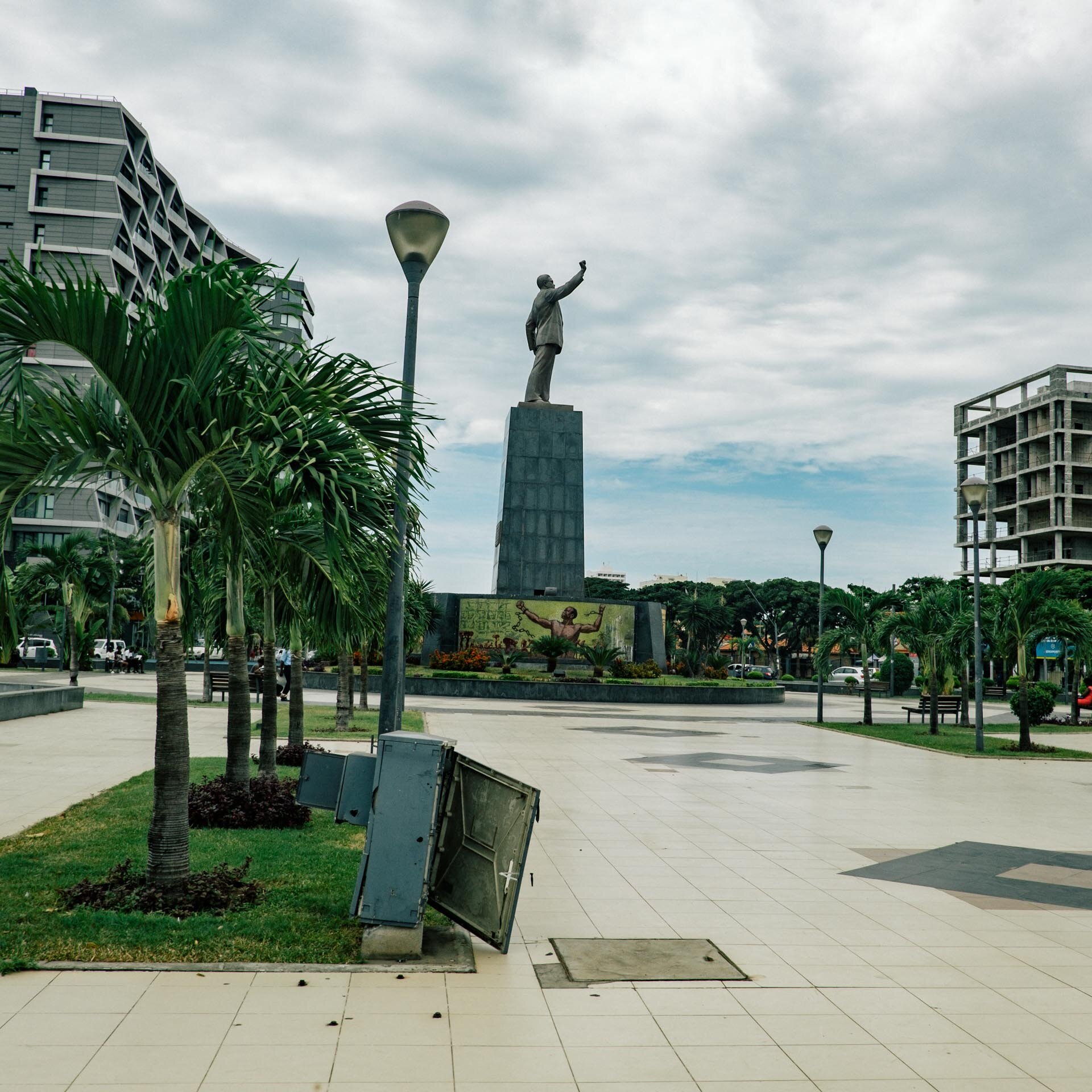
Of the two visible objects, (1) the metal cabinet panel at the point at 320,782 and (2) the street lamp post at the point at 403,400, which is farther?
(1) the metal cabinet panel at the point at 320,782

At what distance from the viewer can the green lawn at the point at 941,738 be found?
21.7 meters

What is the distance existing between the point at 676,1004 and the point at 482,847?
62.1 inches

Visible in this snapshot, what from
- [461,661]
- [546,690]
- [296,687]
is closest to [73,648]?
[461,661]

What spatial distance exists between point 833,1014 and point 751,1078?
108cm

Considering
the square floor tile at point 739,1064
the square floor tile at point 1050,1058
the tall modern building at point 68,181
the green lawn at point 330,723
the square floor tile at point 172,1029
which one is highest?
the tall modern building at point 68,181

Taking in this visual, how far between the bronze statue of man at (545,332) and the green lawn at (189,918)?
33.4 metres

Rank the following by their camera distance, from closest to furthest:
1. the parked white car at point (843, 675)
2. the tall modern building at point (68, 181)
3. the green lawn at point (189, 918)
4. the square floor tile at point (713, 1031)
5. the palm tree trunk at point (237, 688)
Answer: the square floor tile at point (713, 1031)
the green lawn at point (189, 918)
the palm tree trunk at point (237, 688)
the parked white car at point (843, 675)
the tall modern building at point (68, 181)

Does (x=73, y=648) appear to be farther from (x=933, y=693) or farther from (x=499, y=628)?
(x=933, y=693)

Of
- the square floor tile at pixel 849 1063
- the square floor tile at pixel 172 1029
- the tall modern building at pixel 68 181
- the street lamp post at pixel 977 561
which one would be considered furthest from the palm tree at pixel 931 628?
the tall modern building at pixel 68 181

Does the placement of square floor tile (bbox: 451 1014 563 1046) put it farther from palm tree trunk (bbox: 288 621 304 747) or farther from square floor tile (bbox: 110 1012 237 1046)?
palm tree trunk (bbox: 288 621 304 747)

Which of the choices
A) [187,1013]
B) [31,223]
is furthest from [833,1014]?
[31,223]

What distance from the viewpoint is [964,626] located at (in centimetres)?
2483

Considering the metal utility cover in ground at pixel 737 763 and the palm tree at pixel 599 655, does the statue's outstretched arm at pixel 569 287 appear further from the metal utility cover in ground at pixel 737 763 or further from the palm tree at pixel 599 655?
the metal utility cover in ground at pixel 737 763

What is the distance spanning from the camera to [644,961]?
20.5 feet
